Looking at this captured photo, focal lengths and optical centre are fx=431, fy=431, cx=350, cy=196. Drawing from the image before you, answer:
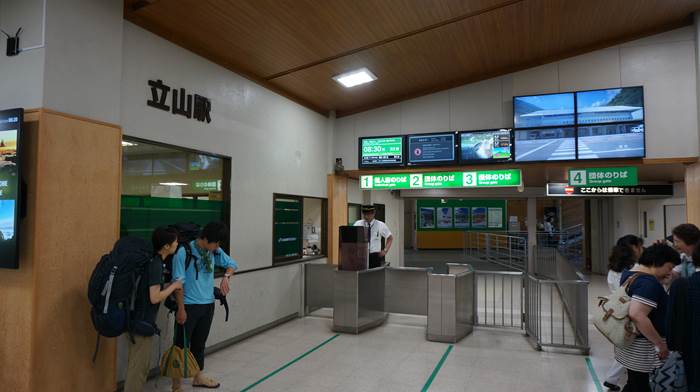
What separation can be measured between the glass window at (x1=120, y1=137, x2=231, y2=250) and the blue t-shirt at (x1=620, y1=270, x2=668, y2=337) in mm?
4346

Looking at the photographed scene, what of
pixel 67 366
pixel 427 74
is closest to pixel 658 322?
pixel 67 366

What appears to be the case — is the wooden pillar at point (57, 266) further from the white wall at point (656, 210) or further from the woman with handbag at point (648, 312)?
the white wall at point (656, 210)

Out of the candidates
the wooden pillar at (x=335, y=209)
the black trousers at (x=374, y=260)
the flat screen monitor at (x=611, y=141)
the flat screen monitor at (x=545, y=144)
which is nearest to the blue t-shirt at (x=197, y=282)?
the black trousers at (x=374, y=260)

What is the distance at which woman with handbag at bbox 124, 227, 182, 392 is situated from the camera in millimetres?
3377

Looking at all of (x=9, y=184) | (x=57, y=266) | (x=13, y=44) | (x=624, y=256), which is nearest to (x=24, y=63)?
(x=13, y=44)

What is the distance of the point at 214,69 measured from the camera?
544 centimetres

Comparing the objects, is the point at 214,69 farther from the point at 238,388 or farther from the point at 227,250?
the point at 238,388

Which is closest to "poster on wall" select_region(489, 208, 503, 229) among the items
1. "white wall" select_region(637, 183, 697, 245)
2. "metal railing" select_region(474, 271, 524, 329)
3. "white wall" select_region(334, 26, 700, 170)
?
"white wall" select_region(637, 183, 697, 245)

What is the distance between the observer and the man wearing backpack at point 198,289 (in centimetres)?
383

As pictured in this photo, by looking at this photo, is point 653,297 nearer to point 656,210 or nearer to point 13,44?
point 13,44

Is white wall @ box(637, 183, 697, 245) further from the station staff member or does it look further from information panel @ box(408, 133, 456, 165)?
the station staff member

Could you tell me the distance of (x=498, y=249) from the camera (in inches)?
669

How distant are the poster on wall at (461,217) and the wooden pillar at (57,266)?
17.6 metres

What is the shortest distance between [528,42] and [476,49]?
0.76 meters
